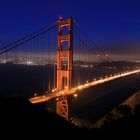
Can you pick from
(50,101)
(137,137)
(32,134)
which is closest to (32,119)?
(32,134)

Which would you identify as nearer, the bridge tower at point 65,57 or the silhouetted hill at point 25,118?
the silhouetted hill at point 25,118

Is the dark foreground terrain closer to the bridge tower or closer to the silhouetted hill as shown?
the silhouetted hill

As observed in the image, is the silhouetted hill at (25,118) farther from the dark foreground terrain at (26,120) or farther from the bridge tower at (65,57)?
the bridge tower at (65,57)

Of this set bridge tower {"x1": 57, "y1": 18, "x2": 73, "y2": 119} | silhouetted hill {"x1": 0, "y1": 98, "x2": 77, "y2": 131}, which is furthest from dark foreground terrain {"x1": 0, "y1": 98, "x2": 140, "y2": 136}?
bridge tower {"x1": 57, "y1": 18, "x2": 73, "y2": 119}

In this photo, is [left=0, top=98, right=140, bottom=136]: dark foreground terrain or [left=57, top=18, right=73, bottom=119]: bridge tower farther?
[left=57, top=18, right=73, bottom=119]: bridge tower

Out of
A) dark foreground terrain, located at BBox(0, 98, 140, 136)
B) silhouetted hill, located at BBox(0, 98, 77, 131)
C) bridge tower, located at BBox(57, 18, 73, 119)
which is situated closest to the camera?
dark foreground terrain, located at BBox(0, 98, 140, 136)

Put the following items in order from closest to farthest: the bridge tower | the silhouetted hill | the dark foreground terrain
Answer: the dark foreground terrain → the silhouetted hill → the bridge tower

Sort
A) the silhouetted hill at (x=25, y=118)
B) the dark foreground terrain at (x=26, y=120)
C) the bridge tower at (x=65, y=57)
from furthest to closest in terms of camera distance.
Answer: the bridge tower at (x=65, y=57) → the silhouetted hill at (x=25, y=118) → the dark foreground terrain at (x=26, y=120)

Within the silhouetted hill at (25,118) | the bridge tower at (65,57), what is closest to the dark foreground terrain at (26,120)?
the silhouetted hill at (25,118)

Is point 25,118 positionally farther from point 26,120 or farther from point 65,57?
Result: point 65,57

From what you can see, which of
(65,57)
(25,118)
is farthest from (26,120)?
(65,57)

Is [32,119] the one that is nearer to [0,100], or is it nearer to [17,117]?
[17,117]
